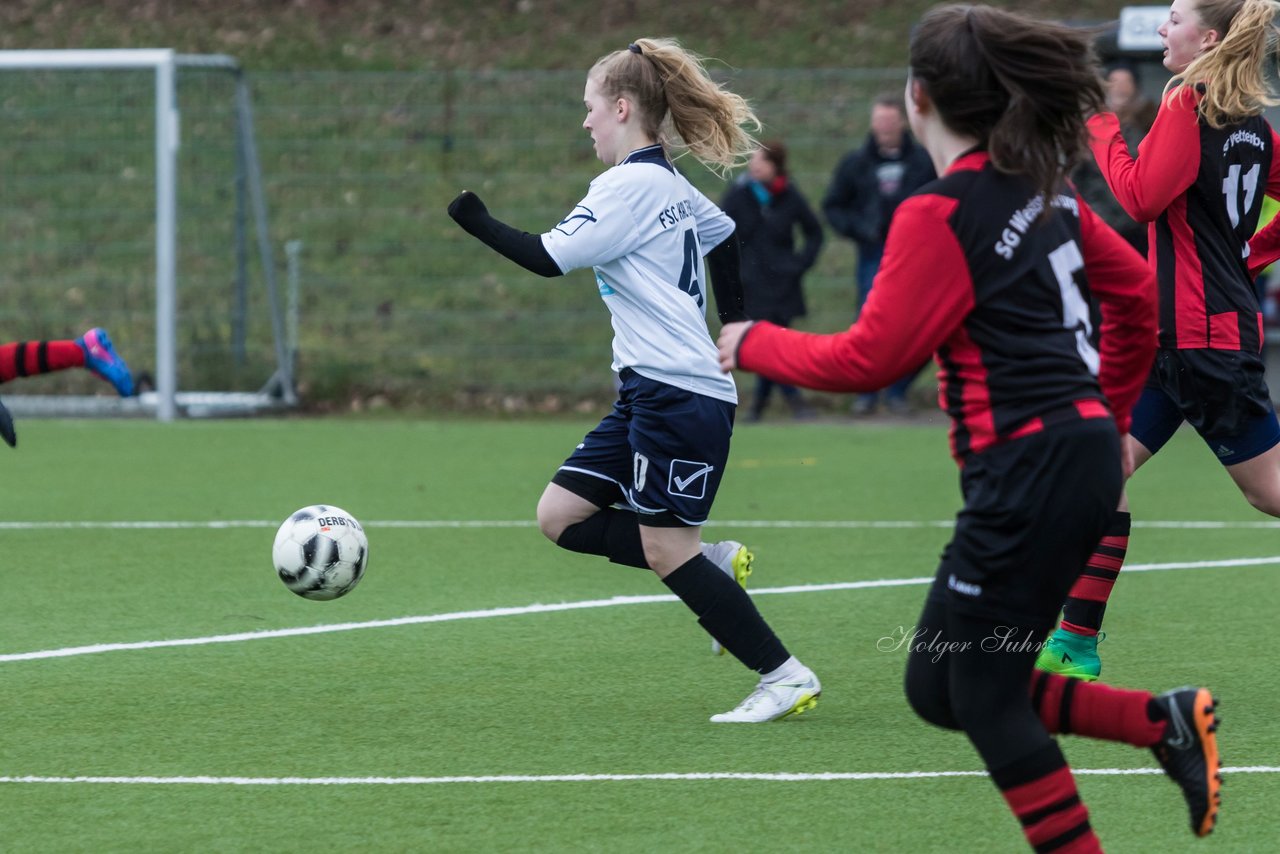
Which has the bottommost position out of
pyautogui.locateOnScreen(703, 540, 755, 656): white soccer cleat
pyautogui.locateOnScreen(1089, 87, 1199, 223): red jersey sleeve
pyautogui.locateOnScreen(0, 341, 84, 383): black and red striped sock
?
pyautogui.locateOnScreen(703, 540, 755, 656): white soccer cleat

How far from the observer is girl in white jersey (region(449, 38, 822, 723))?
468cm

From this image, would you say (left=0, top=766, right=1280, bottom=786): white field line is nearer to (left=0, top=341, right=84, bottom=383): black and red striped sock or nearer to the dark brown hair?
the dark brown hair

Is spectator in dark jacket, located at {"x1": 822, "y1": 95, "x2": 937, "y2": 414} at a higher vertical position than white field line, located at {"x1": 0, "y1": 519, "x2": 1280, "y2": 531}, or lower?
higher

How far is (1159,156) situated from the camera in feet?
15.8

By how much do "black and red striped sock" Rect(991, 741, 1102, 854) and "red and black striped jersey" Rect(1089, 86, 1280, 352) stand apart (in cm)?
220

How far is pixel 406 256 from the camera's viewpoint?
608 inches

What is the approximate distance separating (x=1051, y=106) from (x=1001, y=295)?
360 millimetres

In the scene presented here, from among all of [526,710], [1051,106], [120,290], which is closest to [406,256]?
[120,290]

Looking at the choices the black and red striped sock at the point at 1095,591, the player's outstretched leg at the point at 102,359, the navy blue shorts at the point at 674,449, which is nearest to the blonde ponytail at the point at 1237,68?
the black and red striped sock at the point at 1095,591

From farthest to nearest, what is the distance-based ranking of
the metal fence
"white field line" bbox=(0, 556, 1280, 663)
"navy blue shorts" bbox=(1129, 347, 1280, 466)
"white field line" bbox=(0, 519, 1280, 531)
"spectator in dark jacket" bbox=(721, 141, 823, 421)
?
the metal fence < "spectator in dark jacket" bbox=(721, 141, 823, 421) < "white field line" bbox=(0, 519, 1280, 531) < "white field line" bbox=(0, 556, 1280, 663) < "navy blue shorts" bbox=(1129, 347, 1280, 466)

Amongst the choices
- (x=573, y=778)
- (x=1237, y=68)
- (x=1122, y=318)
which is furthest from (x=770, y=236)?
(x=1122, y=318)

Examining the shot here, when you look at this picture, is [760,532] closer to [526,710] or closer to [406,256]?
[526,710]

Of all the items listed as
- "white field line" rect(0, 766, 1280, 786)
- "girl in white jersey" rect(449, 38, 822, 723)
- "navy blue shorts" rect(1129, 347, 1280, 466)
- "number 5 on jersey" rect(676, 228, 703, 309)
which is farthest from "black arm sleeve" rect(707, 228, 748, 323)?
"white field line" rect(0, 766, 1280, 786)

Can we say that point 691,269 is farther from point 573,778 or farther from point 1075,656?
point 1075,656
